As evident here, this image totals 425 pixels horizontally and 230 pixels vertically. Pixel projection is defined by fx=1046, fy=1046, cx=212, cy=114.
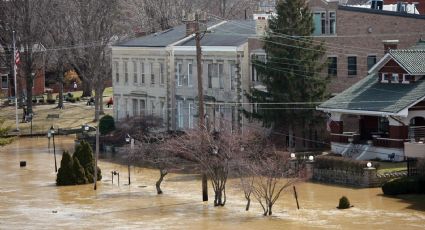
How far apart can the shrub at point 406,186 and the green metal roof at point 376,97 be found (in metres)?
7.27

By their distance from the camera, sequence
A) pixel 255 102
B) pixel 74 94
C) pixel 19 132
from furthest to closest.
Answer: pixel 74 94
pixel 19 132
pixel 255 102

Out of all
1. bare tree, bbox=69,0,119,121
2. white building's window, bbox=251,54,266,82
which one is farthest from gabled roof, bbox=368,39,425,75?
bare tree, bbox=69,0,119,121

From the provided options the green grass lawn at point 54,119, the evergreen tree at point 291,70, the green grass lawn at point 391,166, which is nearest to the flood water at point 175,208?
the green grass lawn at point 391,166

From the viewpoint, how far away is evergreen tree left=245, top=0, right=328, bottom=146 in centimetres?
6606

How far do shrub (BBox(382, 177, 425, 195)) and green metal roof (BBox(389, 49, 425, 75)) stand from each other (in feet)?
32.7

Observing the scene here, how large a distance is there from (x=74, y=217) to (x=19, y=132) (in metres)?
46.1

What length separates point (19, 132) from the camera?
93500 mm

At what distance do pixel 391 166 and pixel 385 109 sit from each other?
3663 mm

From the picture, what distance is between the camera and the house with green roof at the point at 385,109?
192ft

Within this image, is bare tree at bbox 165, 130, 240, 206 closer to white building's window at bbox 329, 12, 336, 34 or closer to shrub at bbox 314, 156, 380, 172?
shrub at bbox 314, 156, 380, 172

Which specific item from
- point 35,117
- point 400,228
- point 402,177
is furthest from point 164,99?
point 400,228

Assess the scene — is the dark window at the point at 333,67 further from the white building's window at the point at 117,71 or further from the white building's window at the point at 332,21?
the white building's window at the point at 117,71

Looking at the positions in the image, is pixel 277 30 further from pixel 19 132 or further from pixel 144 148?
pixel 19 132

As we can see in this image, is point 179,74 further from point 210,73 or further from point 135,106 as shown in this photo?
point 135,106
